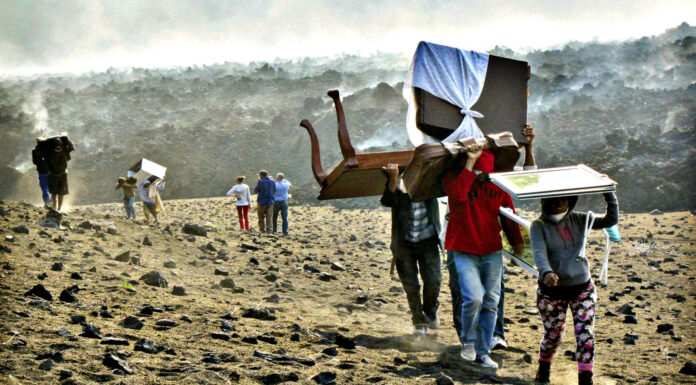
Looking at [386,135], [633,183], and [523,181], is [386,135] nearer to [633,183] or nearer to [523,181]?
[633,183]

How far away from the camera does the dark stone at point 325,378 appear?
187 inches

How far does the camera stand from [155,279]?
8.09 meters

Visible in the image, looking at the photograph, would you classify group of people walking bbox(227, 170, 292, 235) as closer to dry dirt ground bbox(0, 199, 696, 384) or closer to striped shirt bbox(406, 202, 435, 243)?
dry dirt ground bbox(0, 199, 696, 384)

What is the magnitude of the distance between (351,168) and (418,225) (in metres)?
1.30

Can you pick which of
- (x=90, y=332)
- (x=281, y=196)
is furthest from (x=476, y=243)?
(x=281, y=196)

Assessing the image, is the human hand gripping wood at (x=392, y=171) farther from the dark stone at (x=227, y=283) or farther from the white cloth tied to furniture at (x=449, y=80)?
the dark stone at (x=227, y=283)

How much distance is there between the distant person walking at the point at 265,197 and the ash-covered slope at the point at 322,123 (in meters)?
12.2

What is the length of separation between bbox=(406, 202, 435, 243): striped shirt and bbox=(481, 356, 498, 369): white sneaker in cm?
163

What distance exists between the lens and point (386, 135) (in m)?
41.3

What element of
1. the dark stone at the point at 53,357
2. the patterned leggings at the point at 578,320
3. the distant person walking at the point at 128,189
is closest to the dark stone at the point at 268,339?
the dark stone at the point at 53,357

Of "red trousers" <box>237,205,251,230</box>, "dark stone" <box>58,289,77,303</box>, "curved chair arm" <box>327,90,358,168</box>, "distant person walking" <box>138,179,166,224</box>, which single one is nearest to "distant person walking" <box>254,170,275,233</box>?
"red trousers" <box>237,205,251,230</box>

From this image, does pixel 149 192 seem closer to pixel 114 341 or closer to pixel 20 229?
pixel 20 229

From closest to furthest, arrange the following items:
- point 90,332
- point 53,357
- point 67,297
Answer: point 53,357 < point 90,332 < point 67,297

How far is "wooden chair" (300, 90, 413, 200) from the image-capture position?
6016mm
